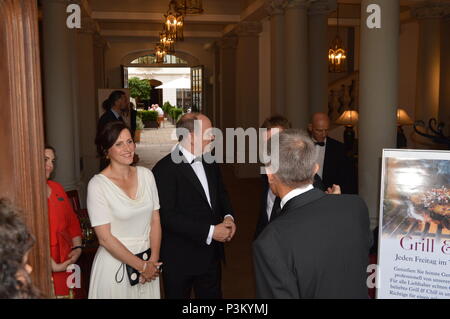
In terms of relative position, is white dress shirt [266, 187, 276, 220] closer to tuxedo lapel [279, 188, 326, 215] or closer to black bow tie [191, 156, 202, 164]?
black bow tie [191, 156, 202, 164]

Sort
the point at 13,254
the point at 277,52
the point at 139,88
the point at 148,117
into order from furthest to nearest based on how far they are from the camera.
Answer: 1. the point at 139,88
2. the point at 148,117
3. the point at 277,52
4. the point at 13,254

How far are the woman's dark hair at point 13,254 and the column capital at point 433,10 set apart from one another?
10.9 m

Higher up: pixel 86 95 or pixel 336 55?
pixel 336 55

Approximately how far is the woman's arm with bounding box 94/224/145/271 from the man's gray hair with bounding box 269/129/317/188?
1.24 m

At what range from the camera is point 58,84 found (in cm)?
699

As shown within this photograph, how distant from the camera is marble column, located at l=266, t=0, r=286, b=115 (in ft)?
30.7

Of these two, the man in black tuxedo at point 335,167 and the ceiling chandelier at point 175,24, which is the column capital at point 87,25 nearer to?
the ceiling chandelier at point 175,24

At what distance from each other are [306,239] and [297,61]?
6.69m

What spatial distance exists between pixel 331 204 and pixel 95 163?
1059 cm

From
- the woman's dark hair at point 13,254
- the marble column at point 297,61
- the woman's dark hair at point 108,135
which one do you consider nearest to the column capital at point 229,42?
the marble column at point 297,61

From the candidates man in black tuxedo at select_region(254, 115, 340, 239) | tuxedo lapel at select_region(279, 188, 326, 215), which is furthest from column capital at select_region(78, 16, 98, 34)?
tuxedo lapel at select_region(279, 188, 326, 215)

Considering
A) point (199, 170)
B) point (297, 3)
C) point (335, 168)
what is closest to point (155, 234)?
point (199, 170)

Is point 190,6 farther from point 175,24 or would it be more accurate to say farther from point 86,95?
point 86,95

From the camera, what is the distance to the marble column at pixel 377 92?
16.9 feet
